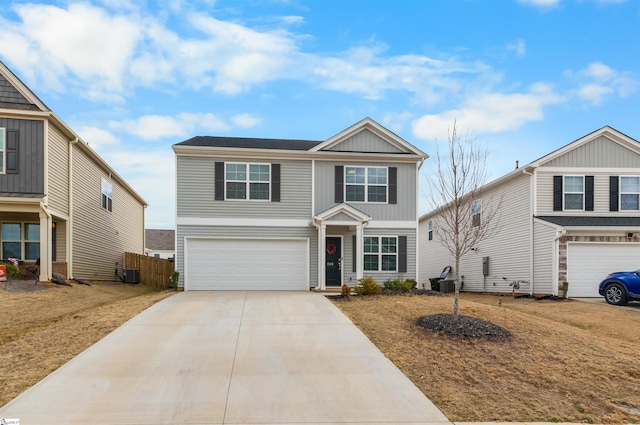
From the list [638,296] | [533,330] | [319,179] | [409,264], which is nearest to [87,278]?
[319,179]

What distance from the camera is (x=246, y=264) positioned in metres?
17.6

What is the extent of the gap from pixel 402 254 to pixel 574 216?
23.8ft

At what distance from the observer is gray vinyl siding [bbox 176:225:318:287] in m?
17.4

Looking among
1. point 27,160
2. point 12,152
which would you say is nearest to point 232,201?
point 27,160

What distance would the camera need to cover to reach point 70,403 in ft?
19.2

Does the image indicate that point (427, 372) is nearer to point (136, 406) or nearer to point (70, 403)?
point (136, 406)

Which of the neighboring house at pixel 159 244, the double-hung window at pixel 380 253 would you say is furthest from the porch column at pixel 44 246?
the neighboring house at pixel 159 244

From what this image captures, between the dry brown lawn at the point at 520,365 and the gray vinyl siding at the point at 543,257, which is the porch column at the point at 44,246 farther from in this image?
the gray vinyl siding at the point at 543,257

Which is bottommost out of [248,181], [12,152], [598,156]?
[248,181]

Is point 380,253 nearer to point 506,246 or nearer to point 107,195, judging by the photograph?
point 506,246

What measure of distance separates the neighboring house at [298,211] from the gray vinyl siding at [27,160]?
14.9 ft

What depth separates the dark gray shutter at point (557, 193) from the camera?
1912cm

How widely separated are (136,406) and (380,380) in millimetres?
3323

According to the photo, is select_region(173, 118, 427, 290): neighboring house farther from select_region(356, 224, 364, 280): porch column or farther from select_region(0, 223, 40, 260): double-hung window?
select_region(0, 223, 40, 260): double-hung window
